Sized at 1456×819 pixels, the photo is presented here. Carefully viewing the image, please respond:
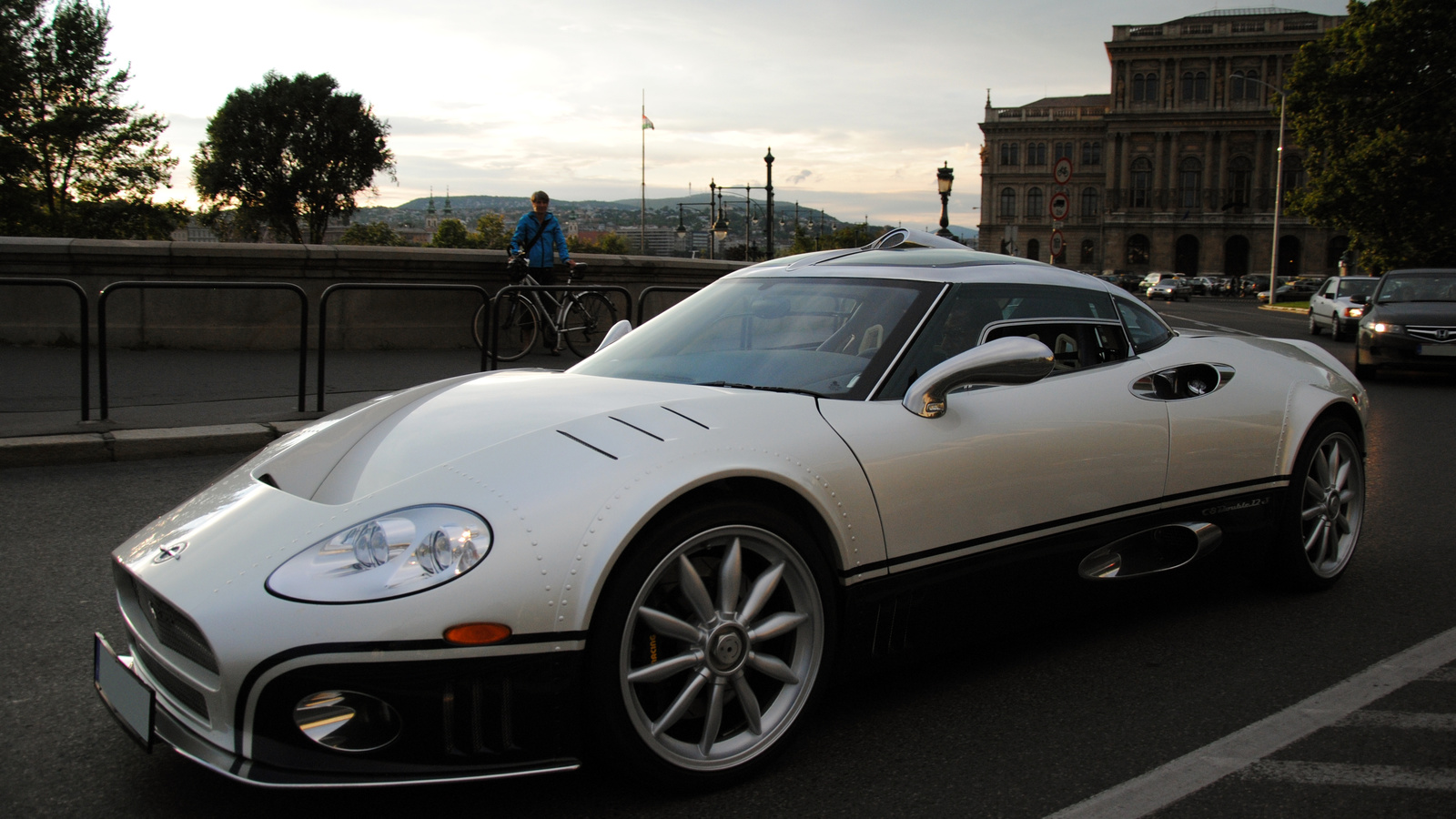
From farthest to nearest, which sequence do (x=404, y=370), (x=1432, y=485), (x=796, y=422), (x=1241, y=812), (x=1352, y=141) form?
(x=1352, y=141) → (x=404, y=370) → (x=1432, y=485) → (x=796, y=422) → (x=1241, y=812)

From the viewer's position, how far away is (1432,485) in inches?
260

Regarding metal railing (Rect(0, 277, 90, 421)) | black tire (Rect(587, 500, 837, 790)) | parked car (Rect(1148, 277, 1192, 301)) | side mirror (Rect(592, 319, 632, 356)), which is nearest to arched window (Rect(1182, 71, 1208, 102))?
parked car (Rect(1148, 277, 1192, 301))

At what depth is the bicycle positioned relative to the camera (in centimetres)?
1186

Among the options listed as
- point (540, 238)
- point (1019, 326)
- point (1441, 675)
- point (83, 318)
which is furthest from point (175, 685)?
point (540, 238)

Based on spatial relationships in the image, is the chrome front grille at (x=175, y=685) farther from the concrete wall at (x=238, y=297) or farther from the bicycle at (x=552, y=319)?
the concrete wall at (x=238, y=297)

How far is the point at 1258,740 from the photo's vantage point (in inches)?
113

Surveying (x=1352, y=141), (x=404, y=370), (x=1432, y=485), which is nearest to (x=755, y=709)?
(x=1432, y=485)

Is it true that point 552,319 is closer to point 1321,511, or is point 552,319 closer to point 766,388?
point 1321,511

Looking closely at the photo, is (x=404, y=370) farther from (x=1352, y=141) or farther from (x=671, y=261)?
(x=1352, y=141)

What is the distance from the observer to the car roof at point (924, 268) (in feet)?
11.5

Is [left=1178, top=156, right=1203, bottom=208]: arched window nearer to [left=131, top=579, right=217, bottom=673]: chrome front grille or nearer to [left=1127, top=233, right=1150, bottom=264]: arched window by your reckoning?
[left=1127, top=233, right=1150, bottom=264]: arched window

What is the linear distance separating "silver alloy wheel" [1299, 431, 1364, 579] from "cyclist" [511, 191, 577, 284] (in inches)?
362

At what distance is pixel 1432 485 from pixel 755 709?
5928 mm

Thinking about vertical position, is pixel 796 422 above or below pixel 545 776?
above
